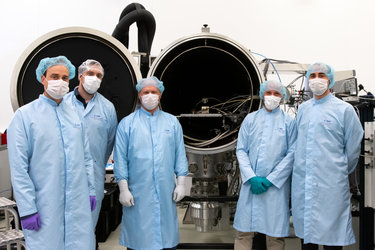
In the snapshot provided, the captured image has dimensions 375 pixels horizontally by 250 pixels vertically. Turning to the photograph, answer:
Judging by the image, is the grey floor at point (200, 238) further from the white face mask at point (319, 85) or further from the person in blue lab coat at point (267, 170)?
the white face mask at point (319, 85)

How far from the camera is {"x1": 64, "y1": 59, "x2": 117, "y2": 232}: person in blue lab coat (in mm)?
1584

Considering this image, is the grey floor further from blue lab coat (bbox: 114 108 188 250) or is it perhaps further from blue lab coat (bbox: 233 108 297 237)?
blue lab coat (bbox: 114 108 188 250)

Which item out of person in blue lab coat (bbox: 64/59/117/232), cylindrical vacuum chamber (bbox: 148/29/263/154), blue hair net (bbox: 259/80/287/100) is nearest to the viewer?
person in blue lab coat (bbox: 64/59/117/232)

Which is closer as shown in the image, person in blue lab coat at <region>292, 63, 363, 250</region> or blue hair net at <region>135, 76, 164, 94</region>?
person in blue lab coat at <region>292, 63, 363, 250</region>

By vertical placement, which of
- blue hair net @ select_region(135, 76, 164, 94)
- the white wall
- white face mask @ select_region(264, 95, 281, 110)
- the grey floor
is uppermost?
the white wall

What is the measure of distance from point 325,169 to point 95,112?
3.73 feet

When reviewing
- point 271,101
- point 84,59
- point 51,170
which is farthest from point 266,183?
point 84,59

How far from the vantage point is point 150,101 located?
1595 millimetres

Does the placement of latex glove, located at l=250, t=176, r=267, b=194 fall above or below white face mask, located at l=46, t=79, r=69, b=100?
below

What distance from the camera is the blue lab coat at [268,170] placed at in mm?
1613

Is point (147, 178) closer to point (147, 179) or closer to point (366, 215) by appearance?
point (147, 179)

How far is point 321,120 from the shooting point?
5.05 feet

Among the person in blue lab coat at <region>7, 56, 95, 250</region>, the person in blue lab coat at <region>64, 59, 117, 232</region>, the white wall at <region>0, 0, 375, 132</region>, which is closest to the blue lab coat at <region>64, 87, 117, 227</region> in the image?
the person in blue lab coat at <region>64, 59, 117, 232</region>

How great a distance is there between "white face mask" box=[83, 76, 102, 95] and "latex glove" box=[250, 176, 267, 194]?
91 cm
